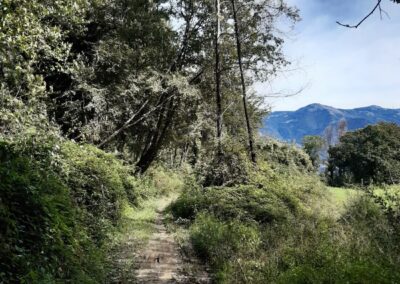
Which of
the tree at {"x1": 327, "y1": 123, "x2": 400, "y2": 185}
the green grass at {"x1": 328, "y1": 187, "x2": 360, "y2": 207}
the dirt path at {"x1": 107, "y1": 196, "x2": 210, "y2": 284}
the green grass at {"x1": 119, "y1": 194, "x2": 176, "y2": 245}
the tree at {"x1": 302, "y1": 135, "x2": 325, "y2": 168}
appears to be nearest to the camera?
the dirt path at {"x1": 107, "y1": 196, "x2": 210, "y2": 284}

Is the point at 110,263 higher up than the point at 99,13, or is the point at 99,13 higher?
the point at 99,13

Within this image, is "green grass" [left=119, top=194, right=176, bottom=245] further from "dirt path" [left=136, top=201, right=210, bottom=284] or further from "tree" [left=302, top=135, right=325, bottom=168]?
"tree" [left=302, top=135, right=325, bottom=168]

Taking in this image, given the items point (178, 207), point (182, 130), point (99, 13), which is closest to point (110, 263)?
point (178, 207)

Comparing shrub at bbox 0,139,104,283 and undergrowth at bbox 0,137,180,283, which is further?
undergrowth at bbox 0,137,180,283

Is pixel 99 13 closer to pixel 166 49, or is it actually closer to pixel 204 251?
pixel 166 49

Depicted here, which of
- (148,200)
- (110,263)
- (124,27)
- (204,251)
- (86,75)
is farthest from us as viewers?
(148,200)

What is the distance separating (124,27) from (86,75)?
3128 millimetres

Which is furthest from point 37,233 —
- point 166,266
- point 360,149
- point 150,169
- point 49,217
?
point 360,149

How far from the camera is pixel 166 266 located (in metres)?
9.23

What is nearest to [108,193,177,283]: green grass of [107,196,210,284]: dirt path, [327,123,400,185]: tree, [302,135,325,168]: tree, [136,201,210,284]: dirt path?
[107,196,210,284]: dirt path

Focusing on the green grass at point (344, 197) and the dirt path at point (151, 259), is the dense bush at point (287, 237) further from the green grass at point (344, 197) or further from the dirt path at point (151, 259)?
the green grass at point (344, 197)

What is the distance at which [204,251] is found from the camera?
10.4 m

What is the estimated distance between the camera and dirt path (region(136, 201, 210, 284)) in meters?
8.23

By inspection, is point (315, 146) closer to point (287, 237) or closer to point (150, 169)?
point (150, 169)
